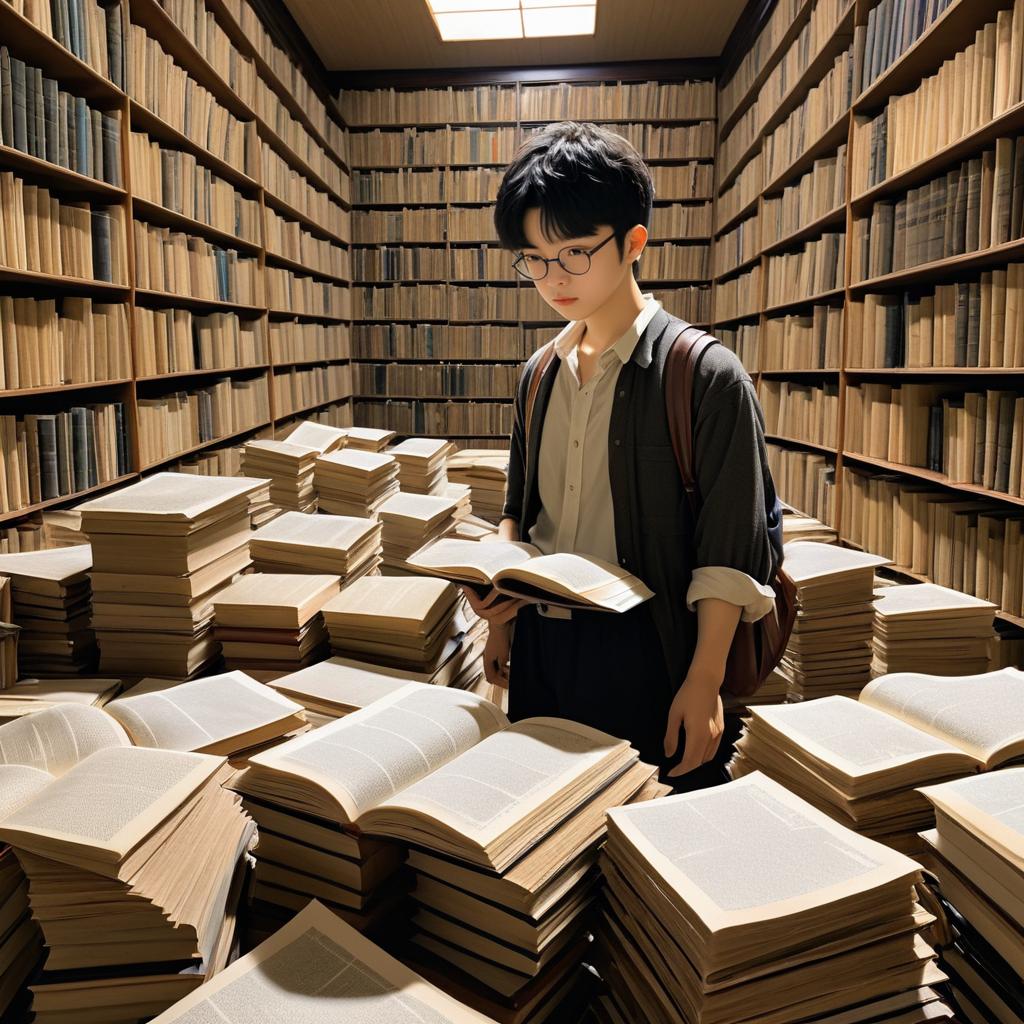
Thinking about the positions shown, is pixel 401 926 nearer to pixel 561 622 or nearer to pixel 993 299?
pixel 561 622

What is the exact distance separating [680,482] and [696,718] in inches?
13.4

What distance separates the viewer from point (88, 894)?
0.75 metres

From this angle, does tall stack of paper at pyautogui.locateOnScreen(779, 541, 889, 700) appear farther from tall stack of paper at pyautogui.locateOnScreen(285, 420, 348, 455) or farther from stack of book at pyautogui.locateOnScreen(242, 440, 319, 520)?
tall stack of paper at pyautogui.locateOnScreen(285, 420, 348, 455)

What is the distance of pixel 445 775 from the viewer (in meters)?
0.86

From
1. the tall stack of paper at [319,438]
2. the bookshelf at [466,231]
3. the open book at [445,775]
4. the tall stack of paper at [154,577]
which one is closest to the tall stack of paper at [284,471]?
the tall stack of paper at [319,438]

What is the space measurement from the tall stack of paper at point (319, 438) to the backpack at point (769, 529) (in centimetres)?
162

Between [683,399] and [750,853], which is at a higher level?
[683,399]

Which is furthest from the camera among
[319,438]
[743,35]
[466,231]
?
[466,231]

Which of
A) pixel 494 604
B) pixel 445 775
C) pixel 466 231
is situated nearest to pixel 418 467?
pixel 494 604

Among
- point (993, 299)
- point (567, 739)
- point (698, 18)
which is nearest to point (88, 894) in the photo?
point (567, 739)

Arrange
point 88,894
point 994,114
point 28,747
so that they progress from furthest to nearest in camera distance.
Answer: point 994,114, point 28,747, point 88,894

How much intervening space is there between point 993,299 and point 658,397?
1.61 m

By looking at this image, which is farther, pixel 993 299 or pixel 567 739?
pixel 993 299

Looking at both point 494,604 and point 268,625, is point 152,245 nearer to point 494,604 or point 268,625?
point 268,625
